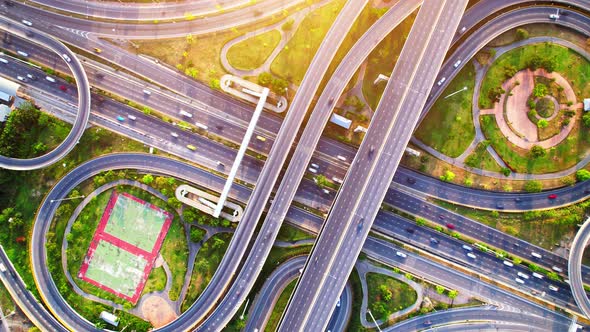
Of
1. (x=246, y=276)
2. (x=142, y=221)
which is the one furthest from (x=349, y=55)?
(x=142, y=221)

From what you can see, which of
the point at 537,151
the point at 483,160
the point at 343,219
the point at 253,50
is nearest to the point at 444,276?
the point at 343,219

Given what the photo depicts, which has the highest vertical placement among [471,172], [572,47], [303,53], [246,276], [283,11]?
[572,47]

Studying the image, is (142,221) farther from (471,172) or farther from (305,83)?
(471,172)

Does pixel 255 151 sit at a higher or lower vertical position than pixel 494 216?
lower

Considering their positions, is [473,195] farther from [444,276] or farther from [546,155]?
[444,276]

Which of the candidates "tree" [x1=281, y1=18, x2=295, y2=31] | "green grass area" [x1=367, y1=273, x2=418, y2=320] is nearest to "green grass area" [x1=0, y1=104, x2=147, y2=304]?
"tree" [x1=281, y1=18, x2=295, y2=31]

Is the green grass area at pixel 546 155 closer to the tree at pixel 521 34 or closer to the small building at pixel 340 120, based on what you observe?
the tree at pixel 521 34

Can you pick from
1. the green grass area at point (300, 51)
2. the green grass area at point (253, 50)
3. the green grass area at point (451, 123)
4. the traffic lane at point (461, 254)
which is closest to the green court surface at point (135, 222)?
the green grass area at point (253, 50)
